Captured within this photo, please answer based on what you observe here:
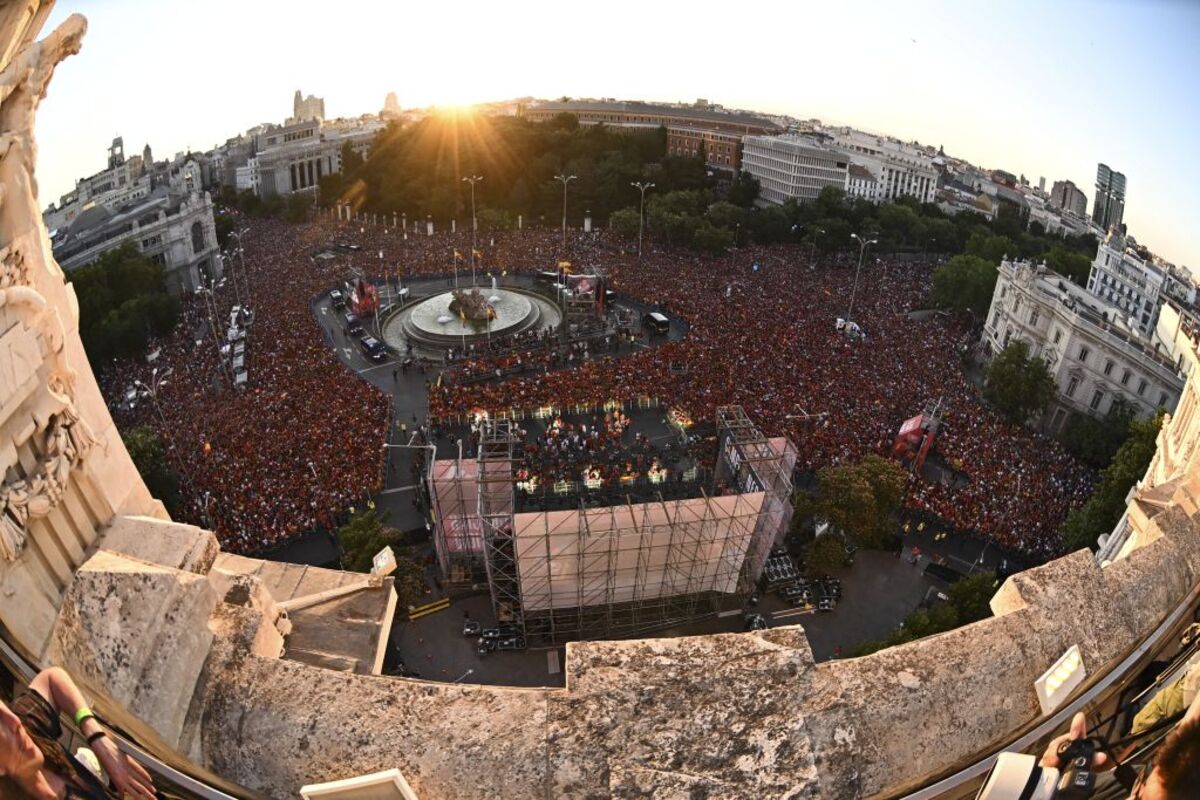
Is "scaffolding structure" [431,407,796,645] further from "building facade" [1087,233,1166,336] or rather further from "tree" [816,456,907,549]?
"building facade" [1087,233,1166,336]

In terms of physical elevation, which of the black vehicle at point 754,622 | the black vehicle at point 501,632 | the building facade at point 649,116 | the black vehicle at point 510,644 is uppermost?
the building facade at point 649,116

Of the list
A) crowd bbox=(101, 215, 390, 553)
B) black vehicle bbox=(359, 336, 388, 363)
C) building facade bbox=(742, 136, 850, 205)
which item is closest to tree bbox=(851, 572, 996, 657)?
crowd bbox=(101, 215, 390, 553)

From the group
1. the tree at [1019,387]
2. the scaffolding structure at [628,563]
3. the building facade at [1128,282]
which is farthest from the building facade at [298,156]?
the scaffolding structure at [628,563]

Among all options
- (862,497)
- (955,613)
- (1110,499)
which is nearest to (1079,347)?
(1110,499)

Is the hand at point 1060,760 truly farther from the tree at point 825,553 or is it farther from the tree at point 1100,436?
the tree at point 1100,436

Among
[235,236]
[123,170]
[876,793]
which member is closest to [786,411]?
[876,793]

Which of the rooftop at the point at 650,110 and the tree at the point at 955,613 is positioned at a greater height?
the rooftop at the point at 650,110

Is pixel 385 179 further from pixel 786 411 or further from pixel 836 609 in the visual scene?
pixel 836 609
